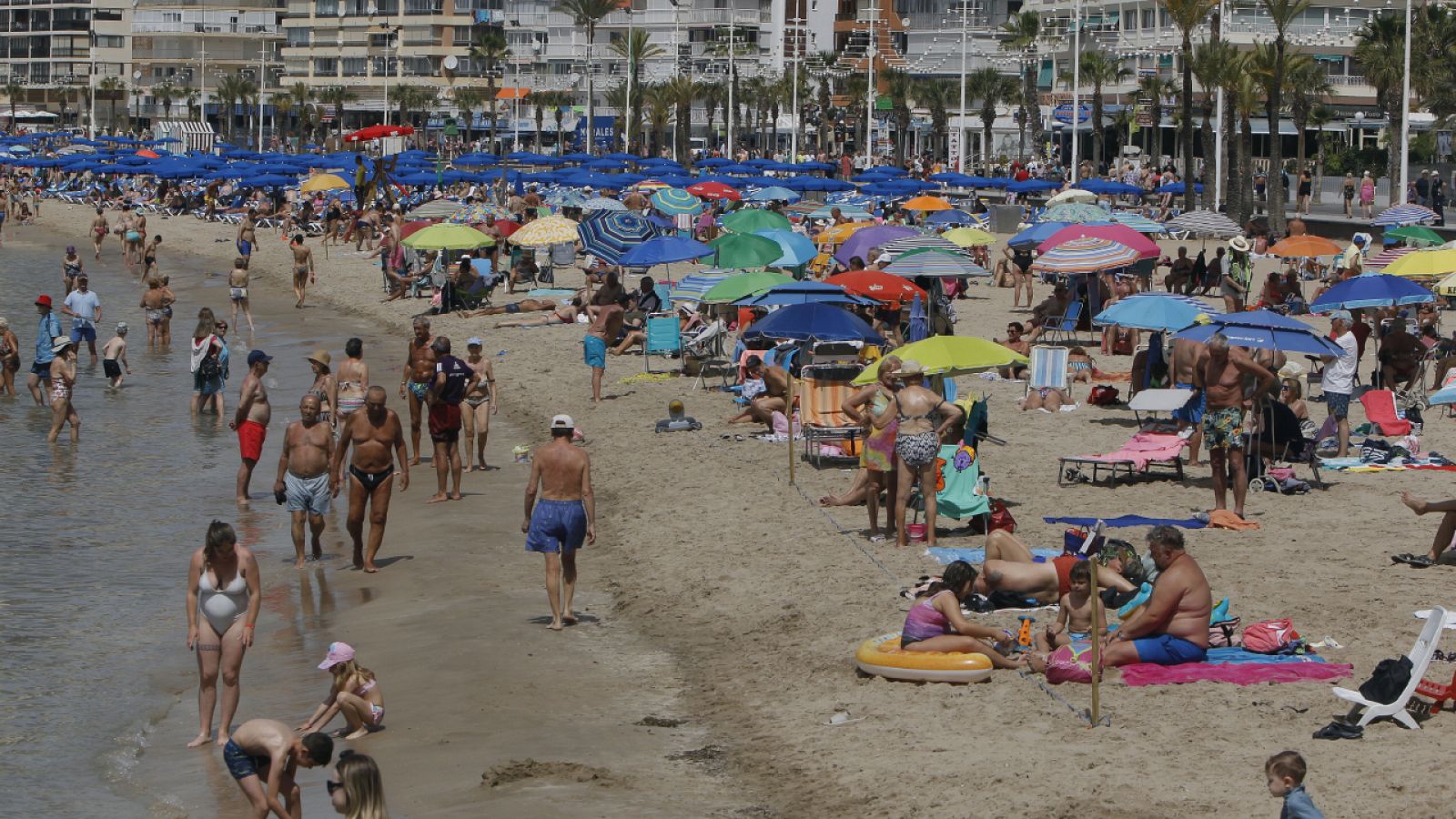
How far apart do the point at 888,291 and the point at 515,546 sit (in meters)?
6.96

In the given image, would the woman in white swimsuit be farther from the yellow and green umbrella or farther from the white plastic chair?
the yellow and green umbrella

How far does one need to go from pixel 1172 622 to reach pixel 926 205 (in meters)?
30.5

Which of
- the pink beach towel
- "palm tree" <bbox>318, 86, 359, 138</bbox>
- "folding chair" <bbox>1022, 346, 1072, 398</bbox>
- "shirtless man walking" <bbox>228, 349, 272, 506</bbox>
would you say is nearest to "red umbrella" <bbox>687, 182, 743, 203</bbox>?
"folding chair" <bbox>1022, 346, 1072, 398</bbox>

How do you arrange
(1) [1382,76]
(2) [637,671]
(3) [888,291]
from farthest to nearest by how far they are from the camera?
(1) [1382,76] → (3) [888,291] → (2) [637,671]

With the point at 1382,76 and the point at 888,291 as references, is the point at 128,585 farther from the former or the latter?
the point at 1382,76

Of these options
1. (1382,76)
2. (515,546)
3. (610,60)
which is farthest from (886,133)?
(515,546)

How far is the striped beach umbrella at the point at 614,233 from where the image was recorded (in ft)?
83.3

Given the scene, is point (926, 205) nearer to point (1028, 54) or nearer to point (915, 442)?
point (915, 442)

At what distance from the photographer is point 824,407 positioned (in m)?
16.1

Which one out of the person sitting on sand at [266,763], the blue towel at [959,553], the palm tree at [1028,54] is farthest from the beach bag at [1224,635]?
the palm tree at [1028,54]

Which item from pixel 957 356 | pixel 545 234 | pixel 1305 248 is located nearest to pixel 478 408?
pixel 957 356

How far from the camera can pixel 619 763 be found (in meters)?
9.01

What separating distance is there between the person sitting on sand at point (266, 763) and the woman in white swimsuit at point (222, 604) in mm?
1697

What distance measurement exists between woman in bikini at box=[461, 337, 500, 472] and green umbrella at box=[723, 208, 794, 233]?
12.5 meters
